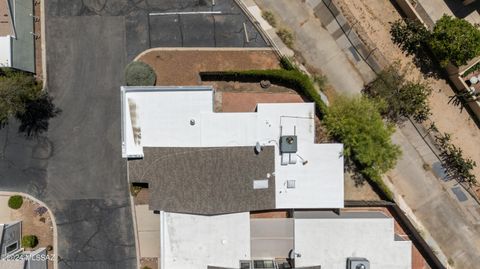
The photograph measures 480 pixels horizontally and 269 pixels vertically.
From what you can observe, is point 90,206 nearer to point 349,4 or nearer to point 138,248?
point 138,248

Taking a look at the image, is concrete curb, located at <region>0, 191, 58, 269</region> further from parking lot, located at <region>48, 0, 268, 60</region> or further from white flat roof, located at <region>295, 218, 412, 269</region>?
white flat roof, located at <region>295, 218, 412, 269</region>

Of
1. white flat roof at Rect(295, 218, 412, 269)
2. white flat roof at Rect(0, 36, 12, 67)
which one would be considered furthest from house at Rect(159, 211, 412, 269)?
white flat roof at Rect(0, 36, 12, 67)

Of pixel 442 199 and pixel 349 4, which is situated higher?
pixel 349 4

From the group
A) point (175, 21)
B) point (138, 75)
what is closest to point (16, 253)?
point (138, 75)

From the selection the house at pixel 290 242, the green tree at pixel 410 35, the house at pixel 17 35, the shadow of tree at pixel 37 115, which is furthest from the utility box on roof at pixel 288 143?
the house at pixel 17 35

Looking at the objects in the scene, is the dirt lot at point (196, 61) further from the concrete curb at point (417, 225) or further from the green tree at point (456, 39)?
the concrete curb at point (417, 225)

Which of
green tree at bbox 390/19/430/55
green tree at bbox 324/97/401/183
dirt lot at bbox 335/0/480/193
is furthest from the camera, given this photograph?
dirt lot at bbox 335/0/480/193

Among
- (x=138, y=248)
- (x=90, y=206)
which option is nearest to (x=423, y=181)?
(x=138, y=248)
